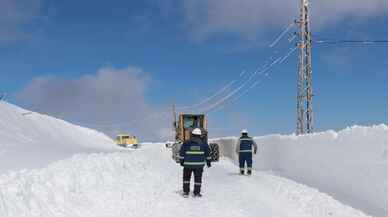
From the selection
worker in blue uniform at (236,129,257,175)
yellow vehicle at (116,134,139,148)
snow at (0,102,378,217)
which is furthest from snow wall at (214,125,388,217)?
yellow vehicle at (116,134,139,148)

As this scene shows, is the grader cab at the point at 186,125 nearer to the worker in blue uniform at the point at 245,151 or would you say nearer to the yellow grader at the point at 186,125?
the yellow grader at the point at 186,125

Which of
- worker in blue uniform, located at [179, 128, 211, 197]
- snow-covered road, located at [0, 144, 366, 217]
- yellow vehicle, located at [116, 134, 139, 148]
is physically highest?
yellow vehicle, located at [116, 134, 139, 148]

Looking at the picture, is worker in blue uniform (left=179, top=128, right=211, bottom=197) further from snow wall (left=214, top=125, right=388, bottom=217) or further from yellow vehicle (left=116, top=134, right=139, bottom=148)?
yellow vehicle (left=116, top=134, right=139, bottom=148)

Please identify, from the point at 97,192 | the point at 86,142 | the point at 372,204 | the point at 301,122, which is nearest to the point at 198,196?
the point at 97,192

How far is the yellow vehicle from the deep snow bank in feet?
6.59

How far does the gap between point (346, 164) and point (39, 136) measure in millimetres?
60099

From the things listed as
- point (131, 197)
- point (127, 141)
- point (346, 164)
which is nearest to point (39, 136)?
point (127, 141)

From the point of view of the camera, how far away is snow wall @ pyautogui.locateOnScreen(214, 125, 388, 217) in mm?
15547

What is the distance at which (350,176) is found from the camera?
17.8 metres

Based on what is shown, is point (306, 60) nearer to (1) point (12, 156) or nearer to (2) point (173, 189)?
(2) point (173, 189)

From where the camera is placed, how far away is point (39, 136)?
7262cm

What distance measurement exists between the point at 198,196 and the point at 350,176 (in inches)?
237

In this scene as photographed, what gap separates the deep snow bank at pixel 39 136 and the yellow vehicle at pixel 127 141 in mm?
2010

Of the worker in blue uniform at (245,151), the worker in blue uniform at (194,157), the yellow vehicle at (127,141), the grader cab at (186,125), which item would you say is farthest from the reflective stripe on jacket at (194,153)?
the yellow vehicle at (127,141)
